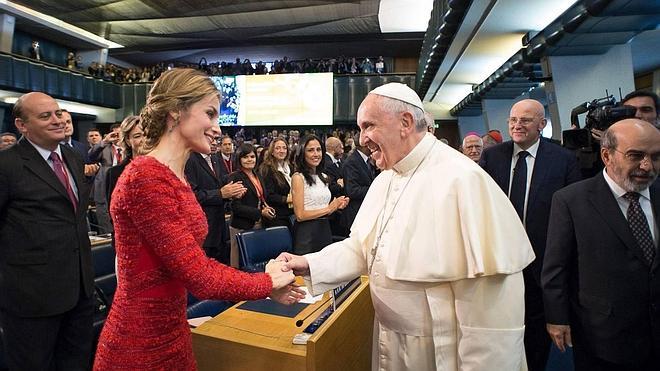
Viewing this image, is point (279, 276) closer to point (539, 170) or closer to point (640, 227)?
point (640, 227)

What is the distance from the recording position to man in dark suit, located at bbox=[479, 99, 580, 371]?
8.63 feet

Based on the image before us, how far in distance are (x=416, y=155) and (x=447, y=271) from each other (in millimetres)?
474

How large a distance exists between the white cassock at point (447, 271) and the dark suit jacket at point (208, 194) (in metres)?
2.42

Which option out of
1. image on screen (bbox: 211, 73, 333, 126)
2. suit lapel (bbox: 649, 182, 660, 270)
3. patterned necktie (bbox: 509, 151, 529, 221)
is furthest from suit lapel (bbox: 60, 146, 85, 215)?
image on screen (bbox: 211, 73, 333, 126)

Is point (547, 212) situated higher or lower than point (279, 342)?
higher

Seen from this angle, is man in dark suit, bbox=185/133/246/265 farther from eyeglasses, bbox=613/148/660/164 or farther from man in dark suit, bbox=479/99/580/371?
eyeglasses, bbox=613/148/660/164

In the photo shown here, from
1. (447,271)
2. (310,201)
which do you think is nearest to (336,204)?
(310,201)

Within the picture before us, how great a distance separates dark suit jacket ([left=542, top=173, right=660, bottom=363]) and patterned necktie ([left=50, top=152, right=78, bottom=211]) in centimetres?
257

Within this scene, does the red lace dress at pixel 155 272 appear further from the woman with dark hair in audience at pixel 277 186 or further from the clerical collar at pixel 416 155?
the woman with dark hair in audience at pixel 277 186

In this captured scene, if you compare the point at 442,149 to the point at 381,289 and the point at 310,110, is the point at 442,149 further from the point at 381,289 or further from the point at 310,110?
the point at 310,110

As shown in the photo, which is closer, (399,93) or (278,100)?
(399,93)

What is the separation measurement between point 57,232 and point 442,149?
2.06m

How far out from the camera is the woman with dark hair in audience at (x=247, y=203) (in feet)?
13.7

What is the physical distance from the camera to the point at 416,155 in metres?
1.64
